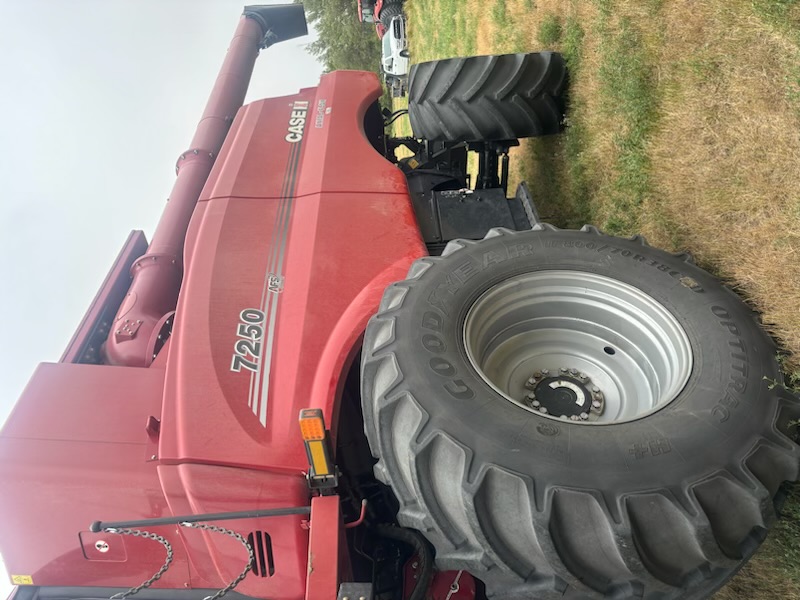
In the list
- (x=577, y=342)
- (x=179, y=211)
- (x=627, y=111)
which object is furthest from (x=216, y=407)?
(x=627, y=111)

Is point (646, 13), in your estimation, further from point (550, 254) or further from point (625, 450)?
point (625, 450)

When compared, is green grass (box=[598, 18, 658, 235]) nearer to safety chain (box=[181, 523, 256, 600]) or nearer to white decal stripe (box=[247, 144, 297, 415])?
white decal stripe (box=[247, 144, 297, 415])

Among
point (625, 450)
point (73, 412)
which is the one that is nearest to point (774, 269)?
point (625, 450)

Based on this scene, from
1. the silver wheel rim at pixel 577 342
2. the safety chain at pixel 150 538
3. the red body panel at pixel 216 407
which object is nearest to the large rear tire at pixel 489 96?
the red body panel at pixel 216 407

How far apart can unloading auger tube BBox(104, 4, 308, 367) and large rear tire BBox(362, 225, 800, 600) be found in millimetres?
1528

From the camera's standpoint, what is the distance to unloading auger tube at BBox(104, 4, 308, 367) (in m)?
2.99

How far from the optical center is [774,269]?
220 centimetres

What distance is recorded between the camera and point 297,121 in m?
3.84

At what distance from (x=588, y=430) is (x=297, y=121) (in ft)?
9.56

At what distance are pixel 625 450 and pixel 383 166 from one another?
218 cm

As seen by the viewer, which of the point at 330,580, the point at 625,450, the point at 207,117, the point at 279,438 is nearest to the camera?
the point at 625,450

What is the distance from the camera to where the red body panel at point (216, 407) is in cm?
207

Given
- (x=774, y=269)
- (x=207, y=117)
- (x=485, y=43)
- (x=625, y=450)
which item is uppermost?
(x=485, y=43)

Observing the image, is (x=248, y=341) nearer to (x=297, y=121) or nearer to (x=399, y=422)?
(x=399, y=422)
